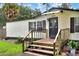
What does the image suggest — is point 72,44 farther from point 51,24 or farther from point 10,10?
point 10,10

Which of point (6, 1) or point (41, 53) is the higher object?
point (6, 1)

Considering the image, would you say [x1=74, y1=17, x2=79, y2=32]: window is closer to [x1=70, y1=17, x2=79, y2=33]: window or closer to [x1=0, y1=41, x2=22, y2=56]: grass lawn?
[x1=70, y1=17, x2=79, y2=33]: window

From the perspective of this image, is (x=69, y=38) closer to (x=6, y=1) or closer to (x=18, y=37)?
(x=18, y=37)

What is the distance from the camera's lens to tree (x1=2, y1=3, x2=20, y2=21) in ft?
11.7

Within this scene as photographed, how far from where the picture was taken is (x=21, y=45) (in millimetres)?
3617

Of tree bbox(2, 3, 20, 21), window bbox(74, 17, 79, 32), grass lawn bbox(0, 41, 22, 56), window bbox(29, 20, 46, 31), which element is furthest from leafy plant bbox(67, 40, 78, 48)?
tree bbox(2, 3, 20, 21)

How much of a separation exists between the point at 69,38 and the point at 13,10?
78 cm

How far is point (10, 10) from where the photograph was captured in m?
3.60

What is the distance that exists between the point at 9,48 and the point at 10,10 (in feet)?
1.55

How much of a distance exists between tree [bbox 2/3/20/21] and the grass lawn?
31 cm

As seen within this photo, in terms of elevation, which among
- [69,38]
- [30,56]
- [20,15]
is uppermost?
[20,15]

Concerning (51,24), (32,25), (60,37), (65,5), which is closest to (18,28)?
(32,25)

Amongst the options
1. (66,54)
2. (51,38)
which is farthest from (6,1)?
(66,54)

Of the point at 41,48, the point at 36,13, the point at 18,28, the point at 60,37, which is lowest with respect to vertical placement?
the point at 41,48
